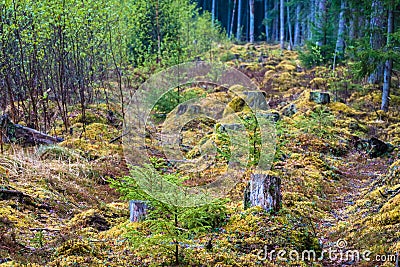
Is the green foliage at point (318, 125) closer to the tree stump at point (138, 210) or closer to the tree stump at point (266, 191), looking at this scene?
the tree stump at point (266, 191)

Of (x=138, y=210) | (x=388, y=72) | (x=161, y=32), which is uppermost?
(x=161, y=32)

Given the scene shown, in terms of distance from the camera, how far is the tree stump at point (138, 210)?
5.07 m

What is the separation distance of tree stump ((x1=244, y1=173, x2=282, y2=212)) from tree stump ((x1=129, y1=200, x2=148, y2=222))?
4.62 feet

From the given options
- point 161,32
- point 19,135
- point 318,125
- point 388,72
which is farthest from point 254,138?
point 161,32

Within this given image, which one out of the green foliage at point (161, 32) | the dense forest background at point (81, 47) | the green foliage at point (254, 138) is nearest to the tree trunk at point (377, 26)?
the dense forest background at point (81, 47)

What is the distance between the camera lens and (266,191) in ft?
16.7

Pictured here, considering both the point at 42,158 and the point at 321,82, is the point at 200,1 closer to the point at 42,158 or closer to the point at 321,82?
the point at 321,82

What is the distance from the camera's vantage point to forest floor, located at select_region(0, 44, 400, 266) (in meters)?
4.26

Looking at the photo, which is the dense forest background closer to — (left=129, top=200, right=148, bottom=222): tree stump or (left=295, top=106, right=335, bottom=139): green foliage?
(left=295, top=106, right=335, bottom=139): green foliage

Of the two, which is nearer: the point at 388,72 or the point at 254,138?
the point at 254,138

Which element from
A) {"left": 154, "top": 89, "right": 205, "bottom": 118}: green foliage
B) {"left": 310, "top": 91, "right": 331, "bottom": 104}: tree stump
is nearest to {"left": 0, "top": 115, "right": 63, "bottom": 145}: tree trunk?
{"left": 154, "top": 89, "right": 205, "bottom": 118}: green foliage

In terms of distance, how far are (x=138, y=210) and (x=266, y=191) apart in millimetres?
1658

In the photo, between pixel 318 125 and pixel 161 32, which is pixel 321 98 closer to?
pixel 318 125

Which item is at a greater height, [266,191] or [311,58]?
[311,58]
